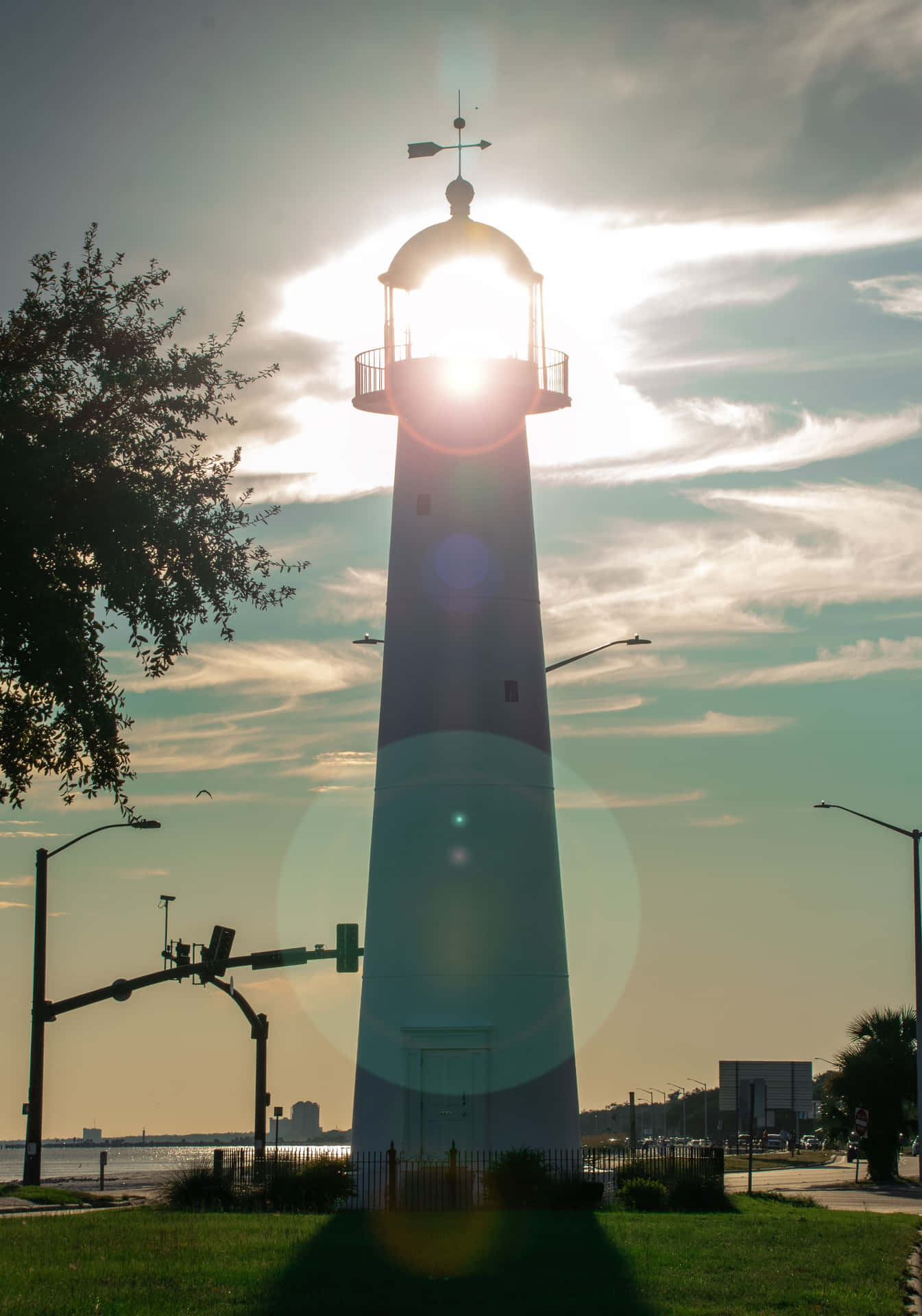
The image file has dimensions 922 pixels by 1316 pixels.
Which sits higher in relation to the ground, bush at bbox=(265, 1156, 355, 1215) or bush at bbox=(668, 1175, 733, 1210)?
bush at bbox=(265, 1156, 355, 1215)

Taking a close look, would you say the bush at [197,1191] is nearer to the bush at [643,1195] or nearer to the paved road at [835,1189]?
the bush at [643,1195]

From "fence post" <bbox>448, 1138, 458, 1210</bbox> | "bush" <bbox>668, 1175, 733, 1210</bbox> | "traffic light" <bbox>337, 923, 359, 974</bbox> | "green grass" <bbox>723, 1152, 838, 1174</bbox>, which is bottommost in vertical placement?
"green grass" <bbox>723, 1152, 838, 1174</bbox>

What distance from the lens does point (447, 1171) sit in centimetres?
2905

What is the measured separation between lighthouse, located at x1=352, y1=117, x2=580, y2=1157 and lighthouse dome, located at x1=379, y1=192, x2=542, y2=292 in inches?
1.7

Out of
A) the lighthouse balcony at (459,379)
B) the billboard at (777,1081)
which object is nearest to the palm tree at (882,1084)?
the billboard at (777,1081)

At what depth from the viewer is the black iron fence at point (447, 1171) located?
2892 cm

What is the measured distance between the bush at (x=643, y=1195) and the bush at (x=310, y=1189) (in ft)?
17.1

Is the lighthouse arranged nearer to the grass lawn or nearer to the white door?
the white door

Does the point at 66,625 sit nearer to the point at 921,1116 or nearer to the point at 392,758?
the point at 392,758

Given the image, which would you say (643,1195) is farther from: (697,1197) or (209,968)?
(209,968)

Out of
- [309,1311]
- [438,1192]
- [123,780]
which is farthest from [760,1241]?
[123,780]

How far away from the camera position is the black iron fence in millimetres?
28922

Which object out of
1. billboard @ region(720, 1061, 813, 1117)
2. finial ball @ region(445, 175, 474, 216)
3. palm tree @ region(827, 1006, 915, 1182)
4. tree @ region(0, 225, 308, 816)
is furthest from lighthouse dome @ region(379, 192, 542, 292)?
billboard @ region(720, 1061, 813, 1117)

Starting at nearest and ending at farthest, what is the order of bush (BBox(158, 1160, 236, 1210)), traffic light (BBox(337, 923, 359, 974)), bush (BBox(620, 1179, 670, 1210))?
bush (BBox(158, 1160, 236, 1210)), bush (BBox(620, 1179, 670, 1210)), traffic light (BBox(337, 923, 359, 974))
